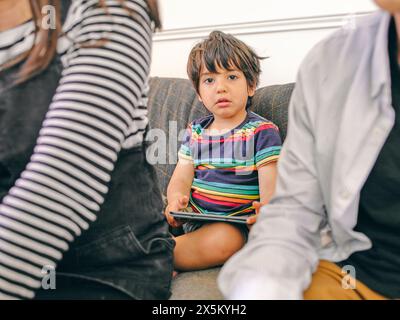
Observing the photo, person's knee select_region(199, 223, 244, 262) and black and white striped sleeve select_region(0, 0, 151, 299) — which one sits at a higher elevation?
black and white striped sleeve select_region(0, 0, 151, 299)

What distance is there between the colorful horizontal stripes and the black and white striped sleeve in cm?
66

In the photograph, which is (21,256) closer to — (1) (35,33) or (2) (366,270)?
(1) (35,33)

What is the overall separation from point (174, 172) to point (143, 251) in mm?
671

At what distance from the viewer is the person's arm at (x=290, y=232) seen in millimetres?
525

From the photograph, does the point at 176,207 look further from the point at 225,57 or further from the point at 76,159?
the point at 76,159

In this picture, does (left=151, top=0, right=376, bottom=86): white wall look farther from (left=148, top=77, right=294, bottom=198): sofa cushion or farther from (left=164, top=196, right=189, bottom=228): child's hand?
(left=164, top=196, right=189, bottom=228): child's hand

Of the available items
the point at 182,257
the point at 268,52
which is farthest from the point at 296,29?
Answer: the point at 182,257

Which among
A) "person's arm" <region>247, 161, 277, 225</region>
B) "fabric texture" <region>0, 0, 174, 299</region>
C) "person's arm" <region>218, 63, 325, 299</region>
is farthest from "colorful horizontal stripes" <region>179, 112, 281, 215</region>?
"fabric texture" <region>0, 0, 174, 299</region>

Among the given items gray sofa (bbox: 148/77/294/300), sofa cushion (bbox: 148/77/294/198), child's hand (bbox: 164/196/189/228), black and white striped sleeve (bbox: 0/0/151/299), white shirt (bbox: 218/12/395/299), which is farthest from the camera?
sofa cushion (bbox: 148/77/294/198)

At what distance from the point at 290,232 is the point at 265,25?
41.2 inches

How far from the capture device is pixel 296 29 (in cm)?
139

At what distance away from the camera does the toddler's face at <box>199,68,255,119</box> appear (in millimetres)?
1246

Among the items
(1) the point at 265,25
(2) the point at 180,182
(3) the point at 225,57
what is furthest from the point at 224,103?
(1) the point at 265,25

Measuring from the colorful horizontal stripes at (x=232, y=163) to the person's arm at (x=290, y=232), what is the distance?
47 cm
